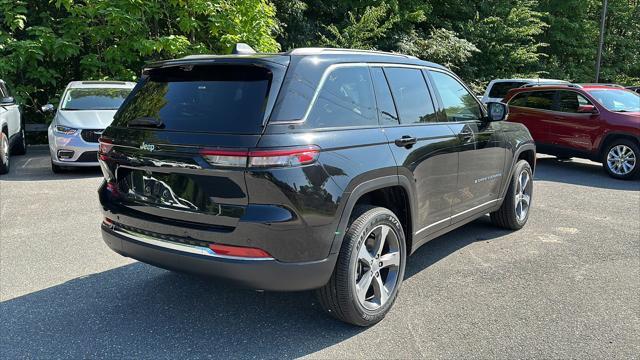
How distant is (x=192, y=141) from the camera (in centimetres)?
302

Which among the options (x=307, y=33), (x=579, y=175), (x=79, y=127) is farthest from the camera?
(x=307, y=33)

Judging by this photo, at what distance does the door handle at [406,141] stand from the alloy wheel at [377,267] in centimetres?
60

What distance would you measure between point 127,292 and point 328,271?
6.00 feet

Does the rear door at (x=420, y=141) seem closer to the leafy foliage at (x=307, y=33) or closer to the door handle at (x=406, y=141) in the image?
the door handle at (x=406, y=141)

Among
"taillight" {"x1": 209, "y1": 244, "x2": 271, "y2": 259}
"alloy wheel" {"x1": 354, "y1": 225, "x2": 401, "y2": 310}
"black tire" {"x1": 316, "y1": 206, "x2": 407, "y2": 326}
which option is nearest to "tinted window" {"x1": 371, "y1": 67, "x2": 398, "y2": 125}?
"black tire" {"x1": 316, "y1": 206, "x2": 407, "y2": 326}

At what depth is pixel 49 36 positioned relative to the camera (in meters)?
12.8

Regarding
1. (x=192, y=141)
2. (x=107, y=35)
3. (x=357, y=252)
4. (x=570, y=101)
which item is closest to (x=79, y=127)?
(x=107, y=35)

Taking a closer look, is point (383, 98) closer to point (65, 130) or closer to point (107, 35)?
point (65, 130)

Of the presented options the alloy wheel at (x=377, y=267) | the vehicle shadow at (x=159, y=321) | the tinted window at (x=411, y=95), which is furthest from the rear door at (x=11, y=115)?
the alloy wheel at (x=377, y=267)

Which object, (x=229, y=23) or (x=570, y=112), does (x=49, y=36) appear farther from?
(x=570, y=112)

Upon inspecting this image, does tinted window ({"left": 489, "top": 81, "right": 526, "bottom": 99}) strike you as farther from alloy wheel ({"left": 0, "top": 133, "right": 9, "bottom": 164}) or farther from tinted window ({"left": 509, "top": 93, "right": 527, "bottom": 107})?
alloy wheel ({"left": 0, "top": 133, "right": 9, "bottom": 164})

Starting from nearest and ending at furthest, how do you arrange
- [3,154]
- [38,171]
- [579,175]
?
[3,154] < [38,171] < [579,175]

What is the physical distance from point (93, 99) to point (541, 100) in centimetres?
903

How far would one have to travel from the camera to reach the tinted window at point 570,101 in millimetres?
10094
